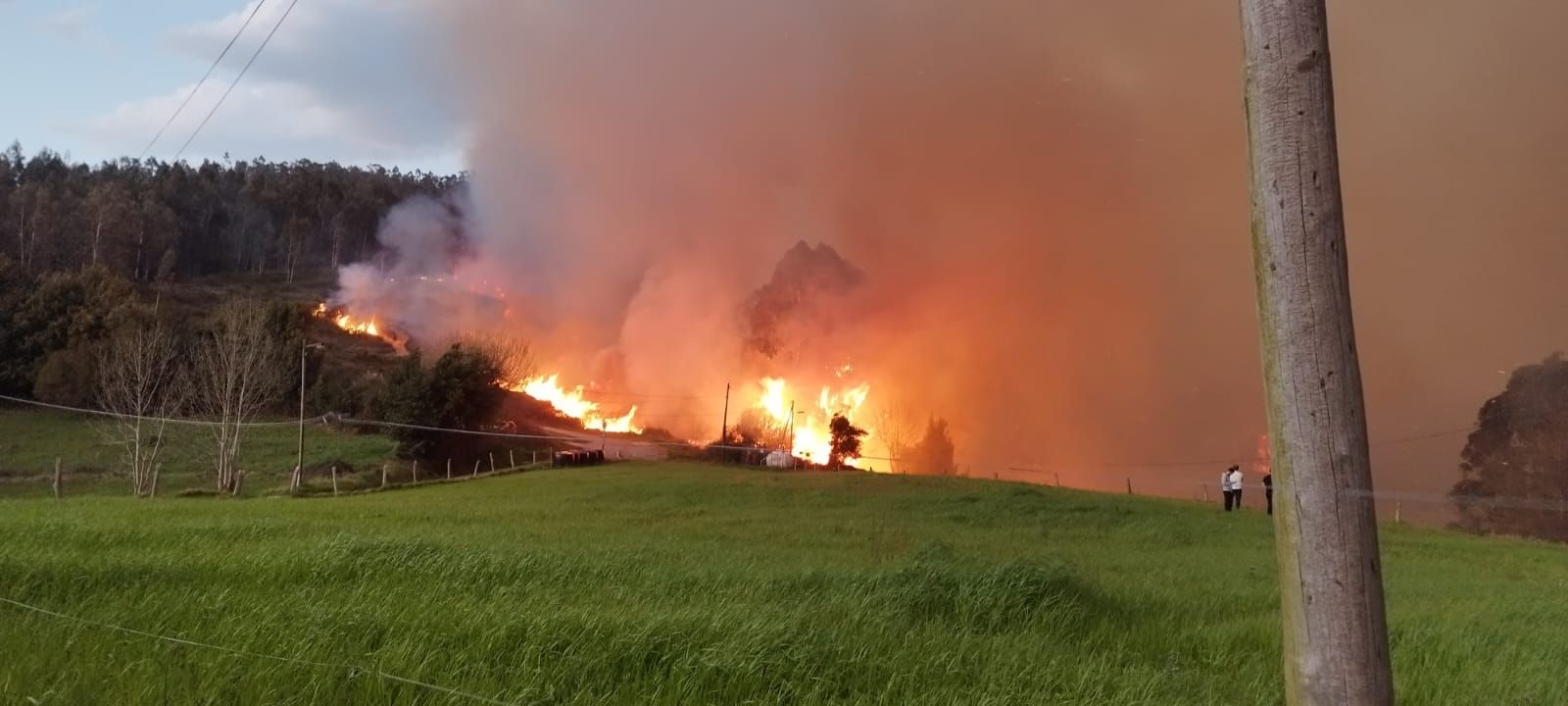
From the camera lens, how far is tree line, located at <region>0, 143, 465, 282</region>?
112 m

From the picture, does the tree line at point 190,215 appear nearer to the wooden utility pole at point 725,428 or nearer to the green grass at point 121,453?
the green grass at point 121,453

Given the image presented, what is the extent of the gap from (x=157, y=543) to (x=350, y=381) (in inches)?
2897

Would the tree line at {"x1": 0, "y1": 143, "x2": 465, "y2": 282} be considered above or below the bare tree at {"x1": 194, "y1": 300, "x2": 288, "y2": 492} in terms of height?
above

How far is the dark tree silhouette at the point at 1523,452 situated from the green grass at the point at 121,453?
69439 millimetres

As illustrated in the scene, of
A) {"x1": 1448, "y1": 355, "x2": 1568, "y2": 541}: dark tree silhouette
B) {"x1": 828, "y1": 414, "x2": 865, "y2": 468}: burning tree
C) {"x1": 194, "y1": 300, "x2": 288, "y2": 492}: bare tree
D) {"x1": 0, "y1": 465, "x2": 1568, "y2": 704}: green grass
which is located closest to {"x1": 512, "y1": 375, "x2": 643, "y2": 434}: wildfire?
{"x1": 828, "y1": 414, "x2": 865, "y2": 468}: burning tree

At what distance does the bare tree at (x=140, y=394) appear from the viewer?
4884 cm

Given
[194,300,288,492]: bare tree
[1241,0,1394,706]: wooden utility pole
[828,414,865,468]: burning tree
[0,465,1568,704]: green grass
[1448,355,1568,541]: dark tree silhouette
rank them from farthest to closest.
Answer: [828,414,865,468]: burning tree, [1448,355,1568,541]: dark tree silhouette, [194,300,288,492]: bare tree, [0,465,1568,704]: green grass, [1241,0,1394,706]: wooden utility pole

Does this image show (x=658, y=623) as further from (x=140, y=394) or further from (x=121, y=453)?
(x=121, y=453)

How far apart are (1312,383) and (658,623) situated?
5692mm

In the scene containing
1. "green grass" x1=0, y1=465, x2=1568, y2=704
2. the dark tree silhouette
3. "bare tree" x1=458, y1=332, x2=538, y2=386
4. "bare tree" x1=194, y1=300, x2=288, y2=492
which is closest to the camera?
"green grass" x1=0, y1=465, x2=1568, y2=704

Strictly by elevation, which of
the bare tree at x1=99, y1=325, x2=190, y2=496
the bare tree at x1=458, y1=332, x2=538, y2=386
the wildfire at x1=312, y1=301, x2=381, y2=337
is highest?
the wildfire at x1=312, y1=301, x2=381, y2=337

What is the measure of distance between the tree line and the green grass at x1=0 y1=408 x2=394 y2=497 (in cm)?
4588

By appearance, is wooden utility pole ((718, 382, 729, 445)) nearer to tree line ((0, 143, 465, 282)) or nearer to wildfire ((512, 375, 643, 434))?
wildfire ((512, 375, 643, 434))

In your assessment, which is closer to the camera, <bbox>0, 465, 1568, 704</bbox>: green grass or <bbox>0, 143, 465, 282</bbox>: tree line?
<bbox>0, 465, 1568, 704</bbox>: green grass
